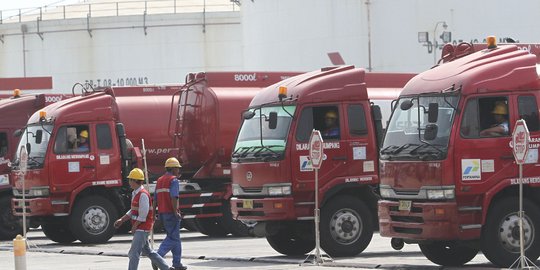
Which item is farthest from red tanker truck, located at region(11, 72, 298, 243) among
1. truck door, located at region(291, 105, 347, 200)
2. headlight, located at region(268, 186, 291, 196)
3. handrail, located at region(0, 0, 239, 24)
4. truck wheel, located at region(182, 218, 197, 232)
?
handrail, located at region(0, 0, 239, 24)

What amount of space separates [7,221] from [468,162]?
15.3 metres

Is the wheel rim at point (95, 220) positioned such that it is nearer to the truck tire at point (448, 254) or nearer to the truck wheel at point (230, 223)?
the truck wheel at point (230, 223)

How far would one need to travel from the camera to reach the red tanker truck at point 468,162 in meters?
18.0

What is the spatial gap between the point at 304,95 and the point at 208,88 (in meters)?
6.01

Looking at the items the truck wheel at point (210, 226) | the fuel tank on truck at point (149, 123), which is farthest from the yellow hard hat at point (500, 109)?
the fuel tank on truck at point (149, 123)

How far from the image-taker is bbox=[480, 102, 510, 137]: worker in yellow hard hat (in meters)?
18.3

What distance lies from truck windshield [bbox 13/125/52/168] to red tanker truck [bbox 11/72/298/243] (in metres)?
0.02

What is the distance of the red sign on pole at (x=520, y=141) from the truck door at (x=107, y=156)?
1293cm

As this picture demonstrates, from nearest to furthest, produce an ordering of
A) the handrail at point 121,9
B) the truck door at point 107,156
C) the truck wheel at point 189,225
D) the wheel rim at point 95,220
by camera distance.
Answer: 1. the wheel rim at point 95,220
2. the truck door at point 107,156
3. the truck wheel at point 189,225
4. the handrail at point 121,9

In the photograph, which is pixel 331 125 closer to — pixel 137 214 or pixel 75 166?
pixel 137 214

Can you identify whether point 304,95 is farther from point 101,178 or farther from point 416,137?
point 101,178

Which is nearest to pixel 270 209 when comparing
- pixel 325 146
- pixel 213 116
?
pixel 325 146

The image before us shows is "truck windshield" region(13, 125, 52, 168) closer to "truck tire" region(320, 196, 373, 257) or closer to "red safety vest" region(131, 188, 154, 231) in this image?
"truck tire" region(320, 196, 373, 257)

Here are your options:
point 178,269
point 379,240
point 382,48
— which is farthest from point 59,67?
point 178,269
